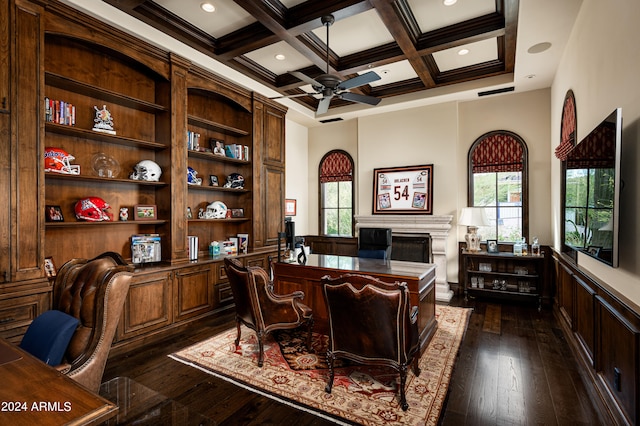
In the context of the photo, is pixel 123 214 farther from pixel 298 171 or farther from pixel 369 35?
pixel 298 171

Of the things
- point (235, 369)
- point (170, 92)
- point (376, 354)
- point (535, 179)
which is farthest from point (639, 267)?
point (170, 92)

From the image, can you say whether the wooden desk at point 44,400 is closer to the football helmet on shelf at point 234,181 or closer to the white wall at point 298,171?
the football helmet on shelf at point 234,181

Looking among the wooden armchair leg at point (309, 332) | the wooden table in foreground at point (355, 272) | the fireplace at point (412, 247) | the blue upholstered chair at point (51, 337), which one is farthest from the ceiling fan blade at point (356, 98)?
the blue upholstered chair at point (51, 337)

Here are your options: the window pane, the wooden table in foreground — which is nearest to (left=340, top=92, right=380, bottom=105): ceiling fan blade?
the wooden table in foreground

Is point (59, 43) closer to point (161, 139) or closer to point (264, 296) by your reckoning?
point (161, 139)

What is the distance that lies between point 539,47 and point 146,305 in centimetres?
529

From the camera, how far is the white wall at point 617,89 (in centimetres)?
186

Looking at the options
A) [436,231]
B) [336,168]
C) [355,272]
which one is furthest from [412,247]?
[355,272]

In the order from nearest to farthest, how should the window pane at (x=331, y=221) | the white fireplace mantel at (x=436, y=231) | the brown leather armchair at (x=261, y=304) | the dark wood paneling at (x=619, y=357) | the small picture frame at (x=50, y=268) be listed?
the dark wood paneling at (x=619, y=357) → the brown leather armchair at (x=261, y=304) → the small picture frame at (x=50, y=268) → the white fireplace mantel at (x=436, y=231) → the window pane at (x=331, y=221)

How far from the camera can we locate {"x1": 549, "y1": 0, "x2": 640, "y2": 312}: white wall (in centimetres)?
186

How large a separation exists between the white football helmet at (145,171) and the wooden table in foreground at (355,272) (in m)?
1.78

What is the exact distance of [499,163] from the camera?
5254 millimetres

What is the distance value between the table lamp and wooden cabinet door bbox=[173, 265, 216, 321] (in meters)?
3.85

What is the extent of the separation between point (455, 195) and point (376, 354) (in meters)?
3.89
